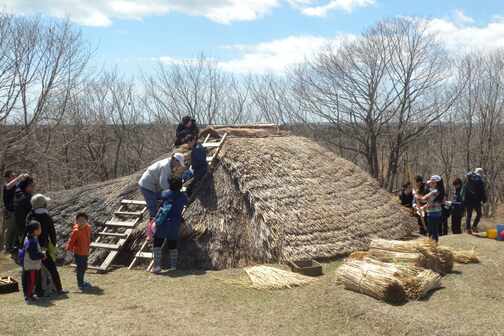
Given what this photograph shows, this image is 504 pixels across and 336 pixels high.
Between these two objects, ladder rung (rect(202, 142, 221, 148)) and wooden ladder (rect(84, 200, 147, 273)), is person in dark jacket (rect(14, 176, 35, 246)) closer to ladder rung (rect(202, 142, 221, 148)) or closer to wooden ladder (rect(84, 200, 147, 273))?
wooden ladder (rect(84, 200, 147, 273))

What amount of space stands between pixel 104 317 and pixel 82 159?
2494 centimetres

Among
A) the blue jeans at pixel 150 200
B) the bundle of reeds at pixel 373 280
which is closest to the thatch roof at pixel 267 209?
the blue jeans at pixel 150 200

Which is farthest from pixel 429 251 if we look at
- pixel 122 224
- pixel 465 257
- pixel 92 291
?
pixel 122 224

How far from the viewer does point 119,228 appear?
9758 mm

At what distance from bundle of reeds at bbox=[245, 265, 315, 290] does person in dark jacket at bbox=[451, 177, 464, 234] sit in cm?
620

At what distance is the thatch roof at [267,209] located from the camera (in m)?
8.77

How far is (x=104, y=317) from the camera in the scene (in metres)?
6.27

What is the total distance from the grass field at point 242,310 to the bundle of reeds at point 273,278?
136 mm

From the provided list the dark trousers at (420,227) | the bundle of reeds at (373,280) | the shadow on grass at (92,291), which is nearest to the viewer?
the bundle of reeds at (373,280)

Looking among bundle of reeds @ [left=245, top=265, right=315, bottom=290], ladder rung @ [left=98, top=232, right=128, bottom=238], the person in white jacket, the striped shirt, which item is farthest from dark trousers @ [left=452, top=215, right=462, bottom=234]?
ladder rung @ [left=98, top=232, right=128, bottom=238]

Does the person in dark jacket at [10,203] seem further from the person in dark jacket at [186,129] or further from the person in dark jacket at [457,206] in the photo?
the person in dark jacket at [457,206]

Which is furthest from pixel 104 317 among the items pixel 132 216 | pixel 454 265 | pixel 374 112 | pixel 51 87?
pixel 374 112

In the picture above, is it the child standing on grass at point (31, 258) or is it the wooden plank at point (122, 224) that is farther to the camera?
the wooden plank at point (122, 224)

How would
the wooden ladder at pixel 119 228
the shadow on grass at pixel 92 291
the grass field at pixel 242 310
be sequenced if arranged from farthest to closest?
the wooden ladder at pixel 119 228, the shadow on grass at pixel 92 291, the grass field at pixel 242 310
